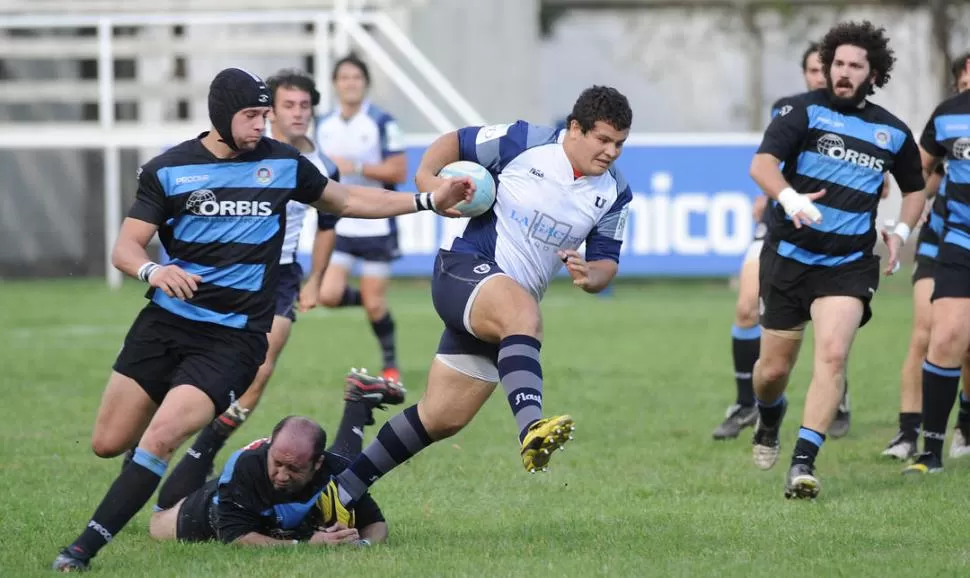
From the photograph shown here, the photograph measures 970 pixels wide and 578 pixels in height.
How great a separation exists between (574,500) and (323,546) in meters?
1.72

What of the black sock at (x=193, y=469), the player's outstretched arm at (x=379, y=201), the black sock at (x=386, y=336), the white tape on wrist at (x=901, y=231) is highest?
the player's outstretched arm at (x=379, y=201)

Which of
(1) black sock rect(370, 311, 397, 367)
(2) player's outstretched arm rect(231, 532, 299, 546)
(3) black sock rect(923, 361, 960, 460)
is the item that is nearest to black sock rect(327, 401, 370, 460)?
(2) player's outstretched arm rect(231, 532, 299, 546)

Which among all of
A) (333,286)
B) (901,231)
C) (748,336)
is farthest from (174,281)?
(333,286)

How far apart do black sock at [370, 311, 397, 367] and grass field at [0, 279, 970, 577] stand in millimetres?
273

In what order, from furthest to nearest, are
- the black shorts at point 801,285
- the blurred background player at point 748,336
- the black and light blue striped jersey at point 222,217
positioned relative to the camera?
1. the blurred background player at point 748,336
2. the black shorts at point 801,285
3. the black and light blue striped jersey at point 222,217

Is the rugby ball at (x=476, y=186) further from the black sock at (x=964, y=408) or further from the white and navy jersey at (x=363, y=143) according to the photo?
the white and navy jersey at (x=363, y=143)

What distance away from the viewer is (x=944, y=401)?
28.4 ft

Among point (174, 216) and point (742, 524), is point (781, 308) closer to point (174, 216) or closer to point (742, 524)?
point (742, 524)

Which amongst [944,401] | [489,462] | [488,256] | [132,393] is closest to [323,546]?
[132,393]

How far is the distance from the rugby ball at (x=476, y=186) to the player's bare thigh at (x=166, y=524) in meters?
1.82

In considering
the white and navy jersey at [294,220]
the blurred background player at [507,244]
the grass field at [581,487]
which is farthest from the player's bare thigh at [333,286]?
the blurred background player at [507,244]

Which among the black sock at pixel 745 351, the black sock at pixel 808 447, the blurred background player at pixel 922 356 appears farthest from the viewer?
the black sock at pixel 745 351

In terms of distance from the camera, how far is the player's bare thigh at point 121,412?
6.55 meters

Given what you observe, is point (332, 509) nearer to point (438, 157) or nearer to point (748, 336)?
point (438, 157)
